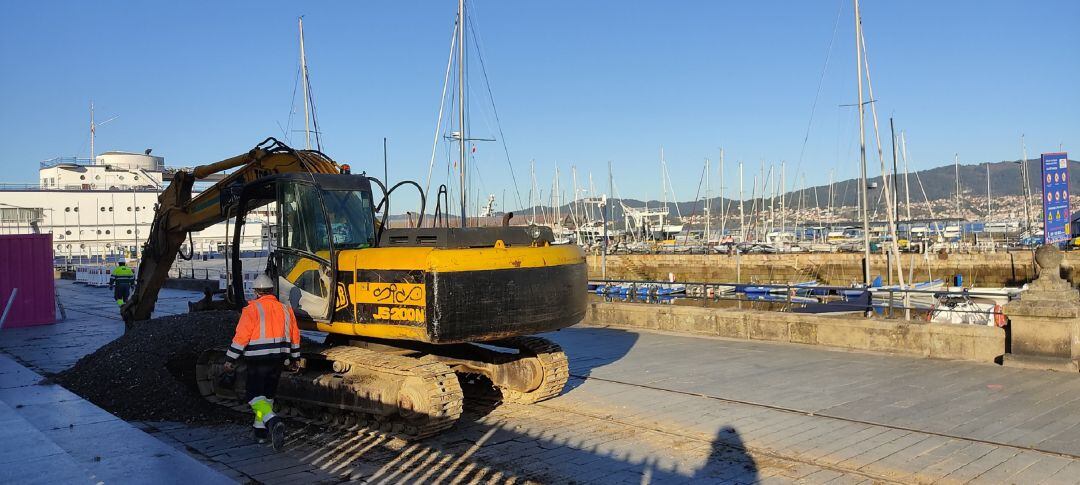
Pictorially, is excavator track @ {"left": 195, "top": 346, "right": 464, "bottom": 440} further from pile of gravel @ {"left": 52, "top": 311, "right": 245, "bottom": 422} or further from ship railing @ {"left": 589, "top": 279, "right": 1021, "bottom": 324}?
ship railing @ {"left": 589, "top": 279, "right": 1021, "bottom": 324}

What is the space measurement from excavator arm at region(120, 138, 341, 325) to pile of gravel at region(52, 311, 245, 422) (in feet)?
4.02

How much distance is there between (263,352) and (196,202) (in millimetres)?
5146

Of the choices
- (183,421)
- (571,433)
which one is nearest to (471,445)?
(571,433)

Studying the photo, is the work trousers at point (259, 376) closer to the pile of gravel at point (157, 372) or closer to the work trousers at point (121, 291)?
the pile of gravel at point (157, 372)

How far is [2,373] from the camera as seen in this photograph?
11250mm

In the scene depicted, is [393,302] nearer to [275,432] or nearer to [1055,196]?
[275,432]

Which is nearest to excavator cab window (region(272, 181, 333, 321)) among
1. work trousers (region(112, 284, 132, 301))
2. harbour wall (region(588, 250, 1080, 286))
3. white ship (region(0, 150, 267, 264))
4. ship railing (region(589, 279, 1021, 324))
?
ship railing (region(589, 279, 1021, 324))

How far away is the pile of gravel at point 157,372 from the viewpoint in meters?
10.3

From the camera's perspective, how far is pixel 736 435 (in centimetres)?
836

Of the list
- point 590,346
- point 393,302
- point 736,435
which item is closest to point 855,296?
point 590,346

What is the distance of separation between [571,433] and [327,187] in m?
3.93

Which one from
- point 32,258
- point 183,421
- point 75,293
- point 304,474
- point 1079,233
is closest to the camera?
point 304,474

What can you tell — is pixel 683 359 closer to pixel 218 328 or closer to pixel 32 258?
pixel 218 328

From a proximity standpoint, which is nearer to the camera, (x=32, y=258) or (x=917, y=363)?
(x=917, y=363)
